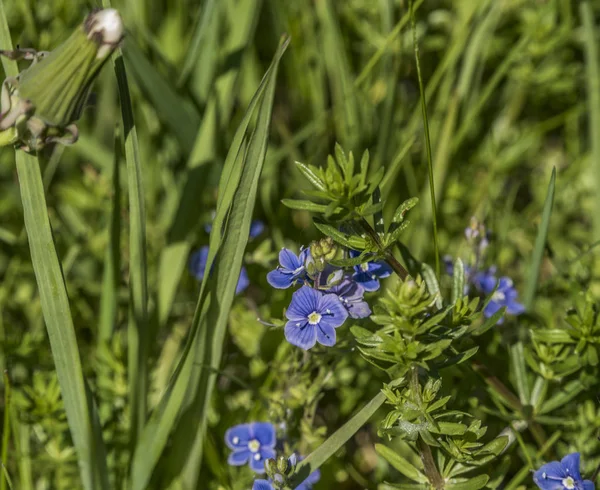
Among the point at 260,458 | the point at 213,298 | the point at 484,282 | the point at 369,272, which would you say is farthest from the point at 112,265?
the point at 484,282

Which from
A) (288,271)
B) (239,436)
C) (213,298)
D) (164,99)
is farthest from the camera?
(164,99)

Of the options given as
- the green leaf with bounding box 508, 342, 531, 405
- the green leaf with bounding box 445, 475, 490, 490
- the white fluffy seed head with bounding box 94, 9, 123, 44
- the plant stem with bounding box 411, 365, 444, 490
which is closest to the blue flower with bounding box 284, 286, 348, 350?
the plant stem with bounding box 411, 365, 444, 490

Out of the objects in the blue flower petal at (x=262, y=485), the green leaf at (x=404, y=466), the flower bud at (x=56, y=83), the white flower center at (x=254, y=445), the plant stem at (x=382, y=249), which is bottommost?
the white flower center at (x=254, y=445)

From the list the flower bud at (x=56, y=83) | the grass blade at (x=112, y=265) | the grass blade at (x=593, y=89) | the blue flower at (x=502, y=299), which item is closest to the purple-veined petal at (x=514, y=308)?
the blue flower at (x=502, y=299)

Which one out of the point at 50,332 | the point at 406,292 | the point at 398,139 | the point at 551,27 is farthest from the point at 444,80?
the point at 50,332

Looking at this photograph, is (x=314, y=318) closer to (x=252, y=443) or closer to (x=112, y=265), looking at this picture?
(x=252, y=443)

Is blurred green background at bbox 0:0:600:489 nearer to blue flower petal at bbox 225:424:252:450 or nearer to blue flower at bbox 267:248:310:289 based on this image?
blue flower petal at bbox 225:424:252:450

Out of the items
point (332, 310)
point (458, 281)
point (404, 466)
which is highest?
point (332, 310)

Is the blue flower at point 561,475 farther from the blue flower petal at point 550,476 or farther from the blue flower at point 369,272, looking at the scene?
the blue flower at point 369,272
